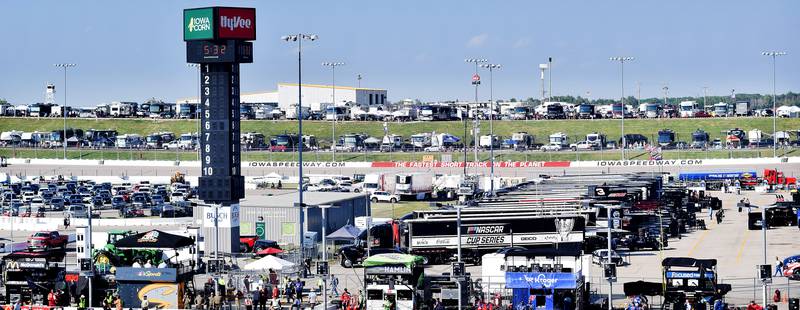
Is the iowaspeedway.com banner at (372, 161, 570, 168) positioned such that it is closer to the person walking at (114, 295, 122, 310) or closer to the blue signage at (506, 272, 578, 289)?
the person walking at (114, 295, 122, 310)

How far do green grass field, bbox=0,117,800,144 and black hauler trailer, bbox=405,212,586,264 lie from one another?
8794 cm

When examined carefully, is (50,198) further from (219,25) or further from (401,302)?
(401,302)

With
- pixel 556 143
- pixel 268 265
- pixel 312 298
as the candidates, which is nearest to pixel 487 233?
pixel 268 265

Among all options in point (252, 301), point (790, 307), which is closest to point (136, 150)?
point (252, 301)

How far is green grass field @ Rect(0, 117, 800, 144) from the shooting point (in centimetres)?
14750

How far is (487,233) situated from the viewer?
2221 inches

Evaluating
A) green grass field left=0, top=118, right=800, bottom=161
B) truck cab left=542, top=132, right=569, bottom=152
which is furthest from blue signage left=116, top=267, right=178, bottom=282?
truck cab left=542, top=132, right=569, bottom=152

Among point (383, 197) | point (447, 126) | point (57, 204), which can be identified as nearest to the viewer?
point (57, 204)

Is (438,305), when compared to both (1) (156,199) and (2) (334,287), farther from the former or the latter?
(1) (156,199)

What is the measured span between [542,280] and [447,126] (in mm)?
115464

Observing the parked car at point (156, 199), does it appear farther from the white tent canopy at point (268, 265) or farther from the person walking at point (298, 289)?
the person walking at point (298, 289)

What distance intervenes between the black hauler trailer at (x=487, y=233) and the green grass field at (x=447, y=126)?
289ft

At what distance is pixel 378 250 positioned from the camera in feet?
180

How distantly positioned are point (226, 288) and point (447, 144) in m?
92.2
